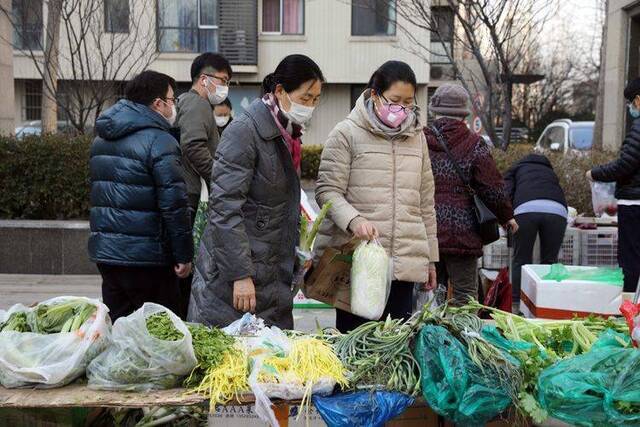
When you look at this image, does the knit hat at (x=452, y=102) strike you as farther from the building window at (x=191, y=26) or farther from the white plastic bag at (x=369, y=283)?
the building window at (x=191, y=26)

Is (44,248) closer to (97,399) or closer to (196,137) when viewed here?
(196,137)

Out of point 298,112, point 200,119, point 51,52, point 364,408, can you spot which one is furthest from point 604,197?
point 51,52

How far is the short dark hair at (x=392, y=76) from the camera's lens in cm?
419

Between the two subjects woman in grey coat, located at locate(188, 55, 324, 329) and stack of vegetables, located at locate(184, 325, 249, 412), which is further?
woman in grey coat, located at locate(188, 55, 324, 329)

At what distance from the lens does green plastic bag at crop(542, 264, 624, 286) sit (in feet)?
17.7

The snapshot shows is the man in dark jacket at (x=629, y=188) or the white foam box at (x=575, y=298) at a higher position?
the man in dark jacket at (x=629, y=188)

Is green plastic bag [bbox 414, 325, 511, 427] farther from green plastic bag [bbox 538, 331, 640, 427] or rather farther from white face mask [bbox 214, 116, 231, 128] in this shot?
white face mask [bbox 214, 116, 231, 128]

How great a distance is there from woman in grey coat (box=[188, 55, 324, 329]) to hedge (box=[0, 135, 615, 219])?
18.7ft

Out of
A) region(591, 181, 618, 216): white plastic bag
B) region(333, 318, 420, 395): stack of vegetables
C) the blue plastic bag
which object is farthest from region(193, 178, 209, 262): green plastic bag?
region(591, 181, 618, 216): white plastic bag

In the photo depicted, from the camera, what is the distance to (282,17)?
2583 cm

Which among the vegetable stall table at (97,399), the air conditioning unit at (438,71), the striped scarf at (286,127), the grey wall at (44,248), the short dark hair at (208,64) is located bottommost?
the grey wall at (44,248)

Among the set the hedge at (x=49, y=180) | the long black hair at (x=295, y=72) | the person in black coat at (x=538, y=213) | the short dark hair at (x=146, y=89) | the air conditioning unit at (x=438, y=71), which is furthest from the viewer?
the air conditioning unit at (x=438, y=71)

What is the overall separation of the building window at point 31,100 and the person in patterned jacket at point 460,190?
2581cm

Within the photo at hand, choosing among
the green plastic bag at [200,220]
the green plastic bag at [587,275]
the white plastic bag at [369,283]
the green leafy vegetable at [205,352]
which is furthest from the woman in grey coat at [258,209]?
the green plastic bag at [587,275]
